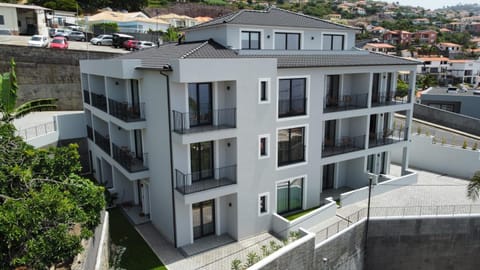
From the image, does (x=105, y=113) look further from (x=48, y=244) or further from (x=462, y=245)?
(x=462, y=245)

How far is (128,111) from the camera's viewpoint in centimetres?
2200

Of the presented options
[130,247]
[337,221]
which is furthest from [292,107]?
[130,247]

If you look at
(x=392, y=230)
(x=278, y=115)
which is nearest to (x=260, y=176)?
(x=278, y=115)

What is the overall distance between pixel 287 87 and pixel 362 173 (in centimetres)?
975

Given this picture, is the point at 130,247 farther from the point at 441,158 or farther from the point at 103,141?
the point at 441,158

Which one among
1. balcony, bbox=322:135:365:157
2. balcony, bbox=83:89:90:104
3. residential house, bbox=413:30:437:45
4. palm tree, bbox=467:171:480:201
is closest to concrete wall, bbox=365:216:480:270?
palm tree, bbox=467:171:480:201

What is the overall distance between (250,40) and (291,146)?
7.40 meters

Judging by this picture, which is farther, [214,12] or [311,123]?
[214,12]

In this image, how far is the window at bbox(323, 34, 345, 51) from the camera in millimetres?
26531

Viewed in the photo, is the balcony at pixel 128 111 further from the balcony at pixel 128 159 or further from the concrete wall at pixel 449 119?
the concrete wall at pixel 449 119

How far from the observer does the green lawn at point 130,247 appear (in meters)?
17.6

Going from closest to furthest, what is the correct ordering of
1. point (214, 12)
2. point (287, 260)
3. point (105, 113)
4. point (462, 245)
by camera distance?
point (287, 260) → point (462, 245) → point (105, 113) → point (214, 12)

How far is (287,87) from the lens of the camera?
832 inches

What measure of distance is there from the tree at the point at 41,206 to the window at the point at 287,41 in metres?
14.4
